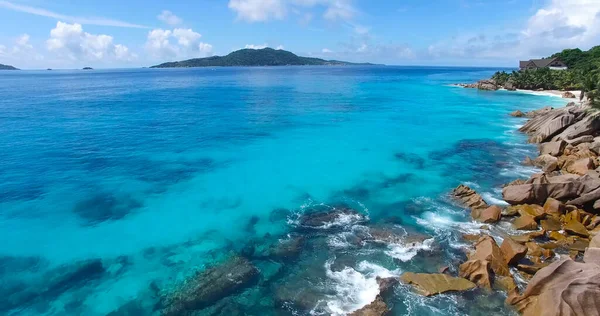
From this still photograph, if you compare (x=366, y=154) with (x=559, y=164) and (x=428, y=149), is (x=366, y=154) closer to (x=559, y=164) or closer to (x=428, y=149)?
(x=428, y=149)

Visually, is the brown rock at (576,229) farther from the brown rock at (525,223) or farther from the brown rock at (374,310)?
the brown rock at (374,310)

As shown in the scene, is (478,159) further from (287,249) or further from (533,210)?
(287,249)

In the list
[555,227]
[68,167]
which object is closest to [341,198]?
[555,227]

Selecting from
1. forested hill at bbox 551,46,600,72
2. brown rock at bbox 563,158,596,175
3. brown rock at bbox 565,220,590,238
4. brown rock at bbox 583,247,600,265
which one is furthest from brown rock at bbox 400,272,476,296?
forested hill at bbox 551,46,600,72

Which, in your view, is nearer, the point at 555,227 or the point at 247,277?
the point at 247,277

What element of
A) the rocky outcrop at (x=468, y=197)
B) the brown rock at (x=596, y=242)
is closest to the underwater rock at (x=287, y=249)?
the rocky outcrop at (x=468, y=197)

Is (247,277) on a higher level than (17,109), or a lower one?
lower

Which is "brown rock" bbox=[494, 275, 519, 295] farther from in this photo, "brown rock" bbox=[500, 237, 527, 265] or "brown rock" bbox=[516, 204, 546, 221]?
"brown rock" bbox=[516, 204, 546, 221]
